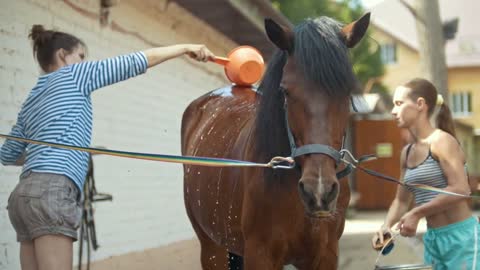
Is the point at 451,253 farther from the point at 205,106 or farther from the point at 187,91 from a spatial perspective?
the point at 187,91

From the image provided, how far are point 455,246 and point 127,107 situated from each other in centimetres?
430

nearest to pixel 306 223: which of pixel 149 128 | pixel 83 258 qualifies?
pixel 83 258

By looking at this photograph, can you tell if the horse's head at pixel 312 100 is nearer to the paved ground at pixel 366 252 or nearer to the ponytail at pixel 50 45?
the ponytail at pixel 50 45

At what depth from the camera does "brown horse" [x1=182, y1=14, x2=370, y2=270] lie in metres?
2.87

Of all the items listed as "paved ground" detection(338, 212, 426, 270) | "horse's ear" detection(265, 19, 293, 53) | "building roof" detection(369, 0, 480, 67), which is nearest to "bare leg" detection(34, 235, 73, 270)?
"horse's ear" detection(265, 19, 293, 53)

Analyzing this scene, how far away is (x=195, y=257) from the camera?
8.30 m

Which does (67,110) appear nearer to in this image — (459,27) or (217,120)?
(217,120)

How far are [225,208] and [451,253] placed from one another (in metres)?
1.29

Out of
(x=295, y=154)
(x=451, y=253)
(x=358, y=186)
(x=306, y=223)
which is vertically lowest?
(x=358, y=186)

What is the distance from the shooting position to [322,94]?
9.70 feet

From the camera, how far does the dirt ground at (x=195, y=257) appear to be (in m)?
6.86

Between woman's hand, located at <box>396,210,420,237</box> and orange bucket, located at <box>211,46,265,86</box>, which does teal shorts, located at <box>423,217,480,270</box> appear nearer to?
woman's hand, located at <box>396,210,420,237</box>

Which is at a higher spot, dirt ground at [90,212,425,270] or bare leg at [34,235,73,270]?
bare leg at [34,235,73,270]

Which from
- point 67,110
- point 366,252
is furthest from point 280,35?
point 366,252
